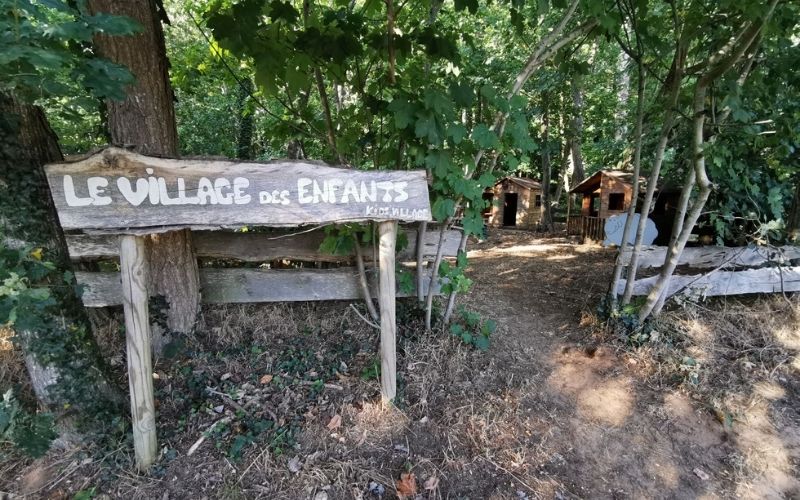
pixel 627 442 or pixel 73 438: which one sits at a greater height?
pixel 73 438

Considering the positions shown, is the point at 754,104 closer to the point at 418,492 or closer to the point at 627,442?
the point at 627,442

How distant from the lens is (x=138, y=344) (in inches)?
94.4

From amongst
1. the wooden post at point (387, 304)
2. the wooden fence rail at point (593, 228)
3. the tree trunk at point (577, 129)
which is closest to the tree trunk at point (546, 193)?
the tree trunk at point (577, 129)

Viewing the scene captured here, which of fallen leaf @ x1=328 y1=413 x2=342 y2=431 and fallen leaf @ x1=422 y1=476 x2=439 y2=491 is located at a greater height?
fallen leaf @ x1=328 y1=413 x2=342 y2=431

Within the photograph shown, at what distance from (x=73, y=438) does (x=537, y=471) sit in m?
3.22

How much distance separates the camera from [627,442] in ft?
10.2

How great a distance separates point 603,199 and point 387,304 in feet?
34.3

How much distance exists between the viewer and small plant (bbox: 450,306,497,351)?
12.6ft

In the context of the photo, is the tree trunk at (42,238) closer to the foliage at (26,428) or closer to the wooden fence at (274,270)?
the foliage at (26,428)

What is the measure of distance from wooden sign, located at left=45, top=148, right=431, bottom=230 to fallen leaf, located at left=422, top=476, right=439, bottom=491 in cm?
179

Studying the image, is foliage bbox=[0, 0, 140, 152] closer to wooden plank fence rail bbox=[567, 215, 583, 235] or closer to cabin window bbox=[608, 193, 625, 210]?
cabin window bbox=[608, 193, 625, 210]

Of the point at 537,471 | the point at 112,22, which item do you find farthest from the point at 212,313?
the point at 537,471

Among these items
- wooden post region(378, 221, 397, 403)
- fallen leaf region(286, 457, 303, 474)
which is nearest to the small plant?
wooden post region(378, 221, 397, 403)

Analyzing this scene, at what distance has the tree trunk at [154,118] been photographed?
2.88 meters
